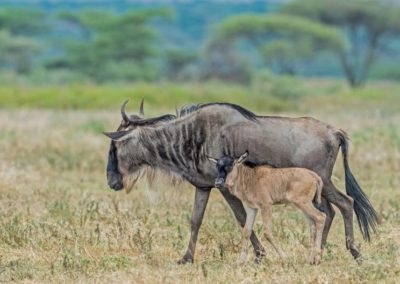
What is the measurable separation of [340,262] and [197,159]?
1.40 meters

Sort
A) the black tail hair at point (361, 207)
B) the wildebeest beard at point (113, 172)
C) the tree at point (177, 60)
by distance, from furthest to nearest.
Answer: the tree at point (177, 60) → the wildebeest beard at point (113, 172) → the black tail hair at point (361, 207)

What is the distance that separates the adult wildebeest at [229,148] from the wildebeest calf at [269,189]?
0.28m

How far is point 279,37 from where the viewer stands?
51.1 metres

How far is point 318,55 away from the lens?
53.3 metres

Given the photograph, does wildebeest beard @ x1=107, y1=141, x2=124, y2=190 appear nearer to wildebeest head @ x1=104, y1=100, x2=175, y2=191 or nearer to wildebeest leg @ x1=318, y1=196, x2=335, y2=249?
wildebeest head @ x1=104, y1=100, x2=175, y2=191

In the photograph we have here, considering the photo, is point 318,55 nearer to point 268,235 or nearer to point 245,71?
point 245,71

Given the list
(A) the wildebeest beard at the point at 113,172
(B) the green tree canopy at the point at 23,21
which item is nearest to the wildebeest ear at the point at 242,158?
(A) the wildebeest beard at the point at 113,172

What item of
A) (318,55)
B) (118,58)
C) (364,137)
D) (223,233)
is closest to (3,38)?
(118,58)

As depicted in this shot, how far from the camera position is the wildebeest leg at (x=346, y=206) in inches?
331

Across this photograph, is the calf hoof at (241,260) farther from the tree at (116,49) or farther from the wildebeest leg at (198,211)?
the tree at (116,49)

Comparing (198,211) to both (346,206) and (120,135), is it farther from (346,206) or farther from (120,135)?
(346,206)

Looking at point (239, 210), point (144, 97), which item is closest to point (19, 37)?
point (144, 97)

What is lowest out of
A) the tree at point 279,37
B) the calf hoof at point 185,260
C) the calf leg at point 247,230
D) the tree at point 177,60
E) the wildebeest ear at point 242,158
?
the calf hoof at point 185,260

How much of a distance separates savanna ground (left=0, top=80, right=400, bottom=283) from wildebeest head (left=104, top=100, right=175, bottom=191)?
198 mm
